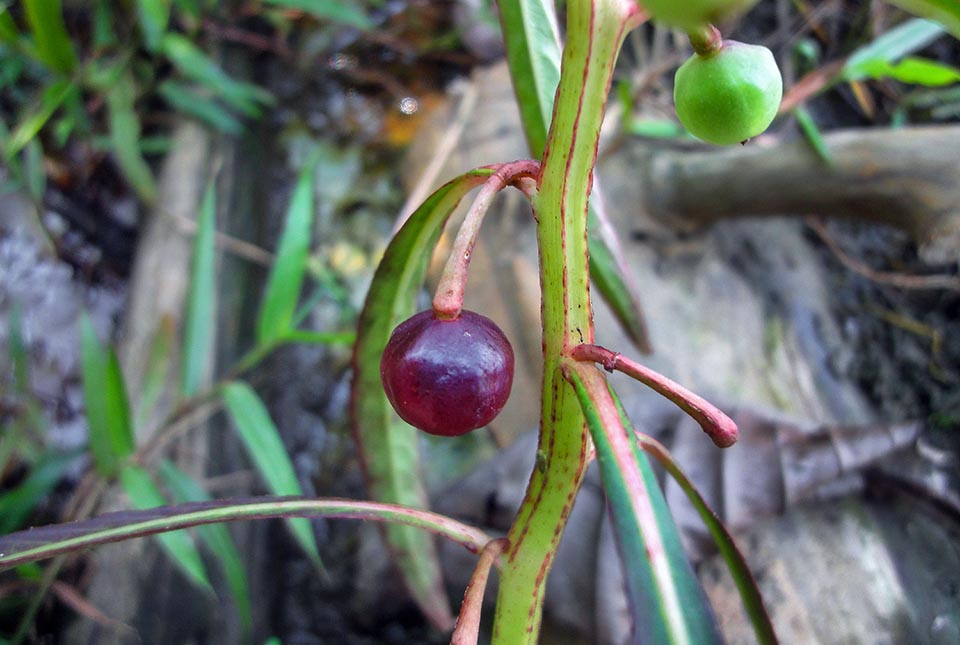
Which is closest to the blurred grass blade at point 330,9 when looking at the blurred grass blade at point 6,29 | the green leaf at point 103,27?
the green leaf at point 103,27

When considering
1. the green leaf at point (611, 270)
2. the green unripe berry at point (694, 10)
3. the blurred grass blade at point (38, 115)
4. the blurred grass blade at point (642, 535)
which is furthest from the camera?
the blurred grass blade at point (38, 115)

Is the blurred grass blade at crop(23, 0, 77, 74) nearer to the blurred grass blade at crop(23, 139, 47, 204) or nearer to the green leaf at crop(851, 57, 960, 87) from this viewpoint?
the blurred grass blade at crop(23, 139, 47, 204)

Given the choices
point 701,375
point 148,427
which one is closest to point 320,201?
point 148,427

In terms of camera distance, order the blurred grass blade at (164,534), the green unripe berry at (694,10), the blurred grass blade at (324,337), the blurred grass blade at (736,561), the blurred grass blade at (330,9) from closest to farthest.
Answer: the green unripe berry at (694,10), the blurred grass blade at (736,561), the blurred grass blade at (164,534), the blurred grass blade at (324,337), the blurred grass blade at (330,9)

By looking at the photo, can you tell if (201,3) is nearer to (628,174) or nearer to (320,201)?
(320,201)

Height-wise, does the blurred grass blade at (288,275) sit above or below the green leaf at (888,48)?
below

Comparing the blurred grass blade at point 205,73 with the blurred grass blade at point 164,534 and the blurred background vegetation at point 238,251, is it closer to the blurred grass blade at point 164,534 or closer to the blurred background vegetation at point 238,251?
the blurred background vegetation at point 238,251

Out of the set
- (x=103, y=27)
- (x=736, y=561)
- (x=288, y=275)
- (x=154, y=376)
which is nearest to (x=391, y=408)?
(x=736, y=561)
